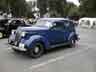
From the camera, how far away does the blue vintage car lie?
26.8 ft

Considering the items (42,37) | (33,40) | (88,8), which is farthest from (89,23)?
(33,40)

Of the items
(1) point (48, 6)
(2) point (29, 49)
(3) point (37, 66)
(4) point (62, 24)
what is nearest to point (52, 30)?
(4) point (62, 24)

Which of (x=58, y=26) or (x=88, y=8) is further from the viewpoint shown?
(x=88, y=8)

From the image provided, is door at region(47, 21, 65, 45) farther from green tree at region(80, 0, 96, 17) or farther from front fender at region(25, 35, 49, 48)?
green tree at region(80, 0, 96, 17)

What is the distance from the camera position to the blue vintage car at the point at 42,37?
816 cm

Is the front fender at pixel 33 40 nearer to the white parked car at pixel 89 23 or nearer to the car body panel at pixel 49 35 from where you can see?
the car body panel at pixel 49 35

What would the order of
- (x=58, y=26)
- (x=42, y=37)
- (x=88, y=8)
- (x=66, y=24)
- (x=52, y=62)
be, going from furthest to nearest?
(x=88, y=8), (x=66, y=24), (x=58, y=26), (x=42, y=37), (x=52, y=62)

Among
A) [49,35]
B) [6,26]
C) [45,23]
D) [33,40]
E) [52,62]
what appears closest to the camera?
[52,62]

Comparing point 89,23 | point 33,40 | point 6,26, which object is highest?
point 6,26

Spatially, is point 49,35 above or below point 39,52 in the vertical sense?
above

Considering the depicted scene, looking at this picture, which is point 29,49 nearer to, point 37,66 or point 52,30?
point 37,66

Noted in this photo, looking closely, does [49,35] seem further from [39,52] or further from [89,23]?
[89,23]

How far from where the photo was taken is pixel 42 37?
854cm

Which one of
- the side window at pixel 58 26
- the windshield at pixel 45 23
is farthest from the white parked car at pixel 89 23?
the windshield at pixel 45 23
